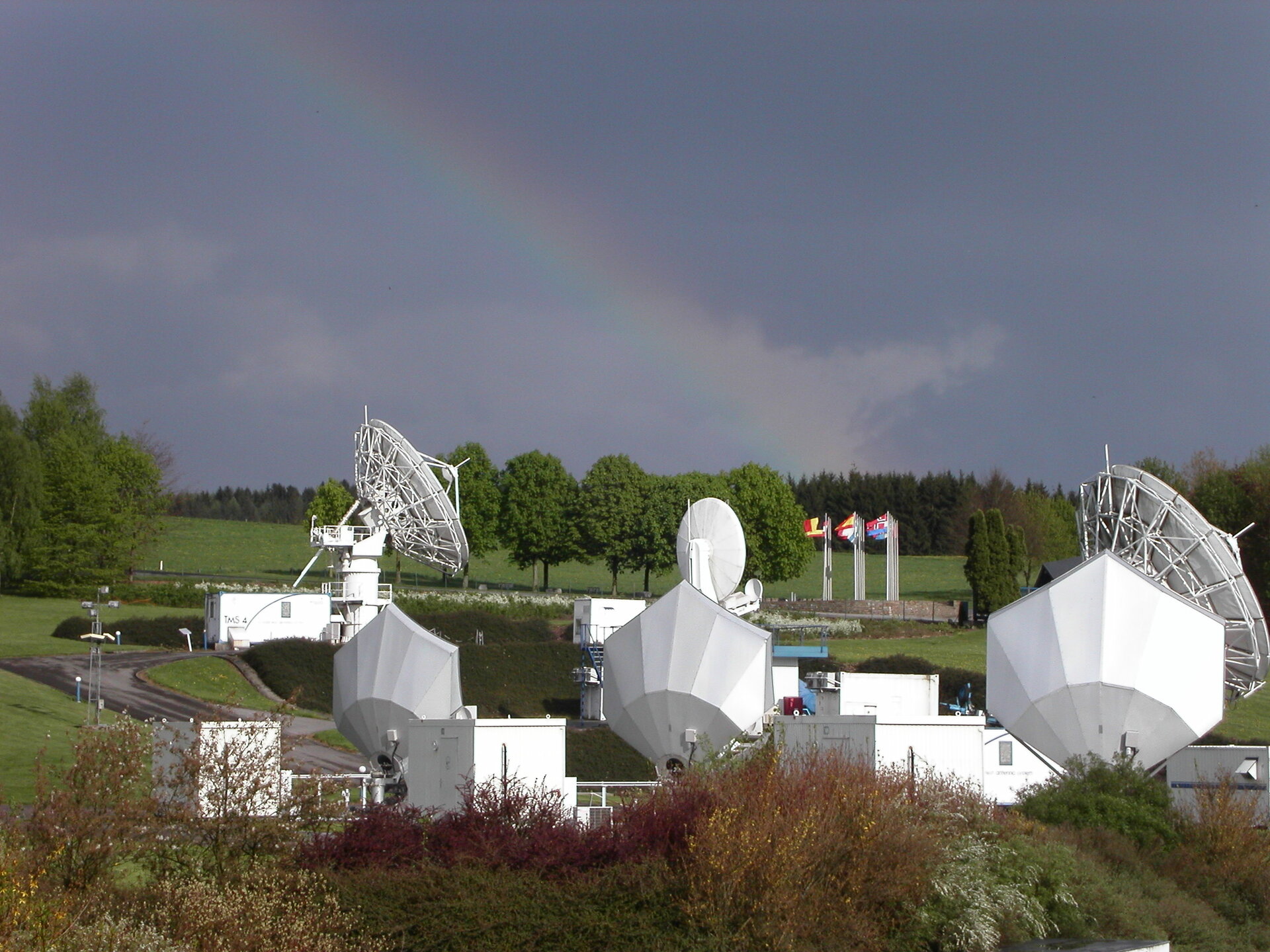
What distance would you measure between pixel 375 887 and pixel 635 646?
1189 centimetres

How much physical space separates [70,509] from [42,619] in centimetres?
1360

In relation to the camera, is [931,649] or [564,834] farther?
[931,649]

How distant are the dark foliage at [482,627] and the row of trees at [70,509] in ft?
83.5

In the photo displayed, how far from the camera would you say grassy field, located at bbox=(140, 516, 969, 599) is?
337 feet

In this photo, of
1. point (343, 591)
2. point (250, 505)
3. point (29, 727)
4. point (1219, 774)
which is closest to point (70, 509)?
point (343, 591)

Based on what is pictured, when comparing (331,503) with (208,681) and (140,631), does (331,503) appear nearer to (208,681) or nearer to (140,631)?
(140,631)

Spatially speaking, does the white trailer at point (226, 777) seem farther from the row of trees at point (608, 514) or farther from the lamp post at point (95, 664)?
the row of trees at point (608, 514)

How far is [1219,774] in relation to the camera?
88.8 feet

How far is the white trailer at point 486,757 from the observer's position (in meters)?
22.9

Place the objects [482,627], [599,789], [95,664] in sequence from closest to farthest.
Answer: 1. [599,789]
2. [95,664]
3. [482,627]

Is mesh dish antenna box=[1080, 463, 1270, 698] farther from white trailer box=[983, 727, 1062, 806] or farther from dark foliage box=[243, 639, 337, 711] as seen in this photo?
dark foliage box=[243, 639, 337, 711]

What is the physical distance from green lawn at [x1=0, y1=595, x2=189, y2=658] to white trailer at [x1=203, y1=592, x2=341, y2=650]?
13.0 ft

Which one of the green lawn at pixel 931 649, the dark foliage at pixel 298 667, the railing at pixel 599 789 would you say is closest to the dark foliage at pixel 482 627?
the dark foliage at pixel 298 667

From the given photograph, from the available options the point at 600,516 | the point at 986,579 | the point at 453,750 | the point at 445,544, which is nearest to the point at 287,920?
the point at 453,750
